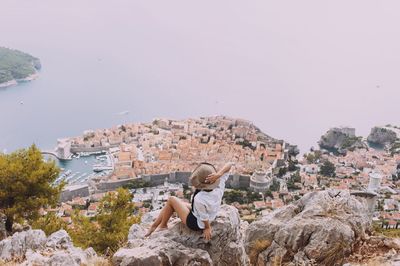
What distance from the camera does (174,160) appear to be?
995 inches

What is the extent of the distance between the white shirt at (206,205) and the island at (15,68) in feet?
161

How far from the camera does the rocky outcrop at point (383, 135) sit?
112 ft

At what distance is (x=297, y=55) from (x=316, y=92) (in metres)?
24.3

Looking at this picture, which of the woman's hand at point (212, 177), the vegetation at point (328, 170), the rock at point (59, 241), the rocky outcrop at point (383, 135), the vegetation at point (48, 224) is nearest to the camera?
the woman's hand at point (212, 177)

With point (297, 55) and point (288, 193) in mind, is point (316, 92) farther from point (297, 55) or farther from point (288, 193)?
point (288, 193)

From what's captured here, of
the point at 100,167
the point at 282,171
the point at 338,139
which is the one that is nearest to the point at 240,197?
the point at 282,171

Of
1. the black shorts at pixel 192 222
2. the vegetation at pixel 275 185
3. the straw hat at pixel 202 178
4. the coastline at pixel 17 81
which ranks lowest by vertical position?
the vegetation at pixel 275 185

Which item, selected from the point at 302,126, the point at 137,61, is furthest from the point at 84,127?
the point at 137,61

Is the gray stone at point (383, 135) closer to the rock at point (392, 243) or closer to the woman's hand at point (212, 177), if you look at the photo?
the rock at point (392, 243)

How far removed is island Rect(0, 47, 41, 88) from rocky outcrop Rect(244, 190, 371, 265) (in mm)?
48542

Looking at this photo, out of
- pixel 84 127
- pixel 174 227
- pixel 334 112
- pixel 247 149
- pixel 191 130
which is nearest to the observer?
pixel 174 227

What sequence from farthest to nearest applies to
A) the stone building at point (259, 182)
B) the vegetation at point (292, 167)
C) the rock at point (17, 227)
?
1. the vegetation at point (292, 167)
2. the stone building at point (259, 182)
3. the rock at point (17, 227)

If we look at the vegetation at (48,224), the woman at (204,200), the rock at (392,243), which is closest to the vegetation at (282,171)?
the vegetation at (48,224)

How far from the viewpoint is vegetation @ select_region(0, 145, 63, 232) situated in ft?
18.4
